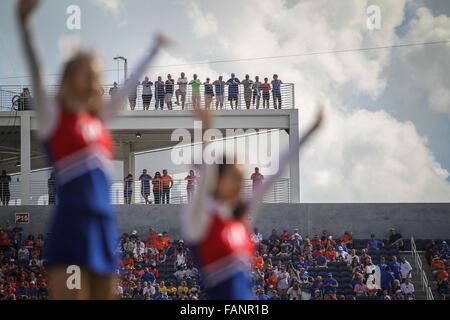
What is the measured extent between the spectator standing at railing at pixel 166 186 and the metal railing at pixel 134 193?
0.50ft

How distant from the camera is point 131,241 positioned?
24422mm

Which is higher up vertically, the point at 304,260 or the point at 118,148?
the point at 118,148

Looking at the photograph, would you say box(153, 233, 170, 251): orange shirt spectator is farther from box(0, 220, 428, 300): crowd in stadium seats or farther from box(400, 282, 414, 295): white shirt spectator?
box(400, 282, 414, 295): white shirt spectator

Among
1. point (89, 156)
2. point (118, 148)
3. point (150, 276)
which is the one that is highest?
point (118, 148)

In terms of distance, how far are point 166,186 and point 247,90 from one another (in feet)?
13.2

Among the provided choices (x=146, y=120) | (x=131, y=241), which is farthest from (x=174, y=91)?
(x=131, y=241)

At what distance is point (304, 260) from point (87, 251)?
60.7 feet

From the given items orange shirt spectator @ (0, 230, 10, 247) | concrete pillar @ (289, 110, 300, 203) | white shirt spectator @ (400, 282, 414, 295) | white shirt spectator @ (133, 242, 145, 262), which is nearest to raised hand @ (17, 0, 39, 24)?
white shirt spectator @ (400, 282, 414, 295)

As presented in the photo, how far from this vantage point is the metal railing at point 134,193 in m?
28.7

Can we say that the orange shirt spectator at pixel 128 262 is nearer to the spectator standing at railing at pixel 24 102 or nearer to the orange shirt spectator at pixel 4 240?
the orange shirt spectator at pixel 4 240

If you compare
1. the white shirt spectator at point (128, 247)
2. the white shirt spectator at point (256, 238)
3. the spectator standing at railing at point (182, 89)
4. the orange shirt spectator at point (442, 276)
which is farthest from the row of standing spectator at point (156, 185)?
the orange shirt spectator at point (442, 276)
